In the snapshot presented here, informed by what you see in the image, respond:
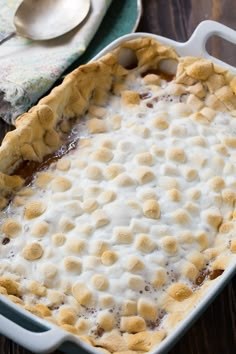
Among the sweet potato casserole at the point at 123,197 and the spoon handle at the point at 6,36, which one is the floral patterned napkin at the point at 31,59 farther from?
the sweet potato casserole at the point at 123,197

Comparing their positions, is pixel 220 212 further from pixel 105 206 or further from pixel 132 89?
pixel 132 89

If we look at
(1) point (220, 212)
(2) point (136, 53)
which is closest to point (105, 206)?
(1) point (220, 212)

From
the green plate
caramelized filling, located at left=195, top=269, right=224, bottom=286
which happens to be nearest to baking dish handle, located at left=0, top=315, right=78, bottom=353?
caramelized filling, located at left=195, top=269, right=224, bottom=286

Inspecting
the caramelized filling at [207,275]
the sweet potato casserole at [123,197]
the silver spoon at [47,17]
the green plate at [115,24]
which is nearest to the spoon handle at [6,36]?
the silver spoon at [47,17]

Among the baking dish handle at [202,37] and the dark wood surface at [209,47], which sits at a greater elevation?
the baking dish handle at [202,37]

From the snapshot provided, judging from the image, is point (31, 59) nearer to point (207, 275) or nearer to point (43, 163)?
point (43, 163)

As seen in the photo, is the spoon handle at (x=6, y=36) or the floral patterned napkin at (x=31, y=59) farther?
the spoon handle at (x=6, y=36)
